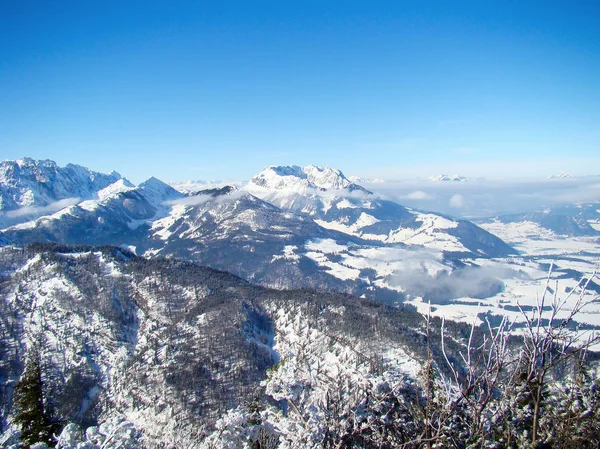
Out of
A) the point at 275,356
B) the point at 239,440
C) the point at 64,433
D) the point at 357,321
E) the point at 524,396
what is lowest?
the point at 275,356

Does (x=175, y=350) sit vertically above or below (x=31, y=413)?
below

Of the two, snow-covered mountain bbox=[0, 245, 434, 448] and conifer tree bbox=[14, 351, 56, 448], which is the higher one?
conifer tree bbox=[14, 351, 56, 448]

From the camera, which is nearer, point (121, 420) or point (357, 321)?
point (121, 420)

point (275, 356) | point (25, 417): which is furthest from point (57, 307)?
point (25, 417)

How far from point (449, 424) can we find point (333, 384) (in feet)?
23.6

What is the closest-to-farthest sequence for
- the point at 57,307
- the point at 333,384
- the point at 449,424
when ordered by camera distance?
the point at 449,424 → the point at 333,384 → the point at 57,307

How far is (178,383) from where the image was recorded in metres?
142

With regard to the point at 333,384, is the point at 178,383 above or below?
below

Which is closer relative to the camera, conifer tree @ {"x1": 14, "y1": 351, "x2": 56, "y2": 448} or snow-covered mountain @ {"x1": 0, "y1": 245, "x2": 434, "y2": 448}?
conifer tree @ {"x1": 14, "y1": 351, "x2": 56, "y2": 448}

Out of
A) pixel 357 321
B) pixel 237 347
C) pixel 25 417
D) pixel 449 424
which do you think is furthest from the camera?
pixel 357 321

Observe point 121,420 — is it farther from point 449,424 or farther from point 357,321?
point 357,321

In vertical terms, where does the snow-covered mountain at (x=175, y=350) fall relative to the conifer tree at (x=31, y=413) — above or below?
below

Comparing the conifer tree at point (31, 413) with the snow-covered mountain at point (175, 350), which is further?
the snow-covered mountain at point (175, 350)

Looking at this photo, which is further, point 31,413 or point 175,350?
point 175,350
